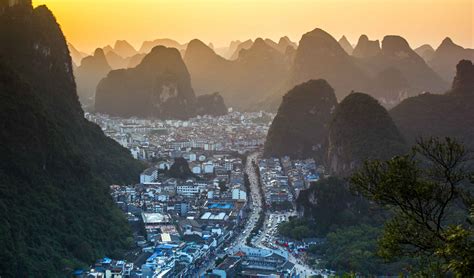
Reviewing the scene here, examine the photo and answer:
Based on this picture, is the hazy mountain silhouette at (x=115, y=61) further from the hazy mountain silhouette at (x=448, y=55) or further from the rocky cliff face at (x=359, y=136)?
the rocky cliff face at (x=359, y=136)

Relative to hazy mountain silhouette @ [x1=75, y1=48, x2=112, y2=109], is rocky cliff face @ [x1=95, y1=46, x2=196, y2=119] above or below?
below

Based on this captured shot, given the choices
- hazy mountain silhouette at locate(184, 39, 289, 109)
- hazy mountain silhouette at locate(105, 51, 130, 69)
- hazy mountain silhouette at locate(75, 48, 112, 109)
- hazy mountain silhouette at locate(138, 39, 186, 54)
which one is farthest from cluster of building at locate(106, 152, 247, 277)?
hazy mountain silhouette at locate(138, 39, 186, 54)

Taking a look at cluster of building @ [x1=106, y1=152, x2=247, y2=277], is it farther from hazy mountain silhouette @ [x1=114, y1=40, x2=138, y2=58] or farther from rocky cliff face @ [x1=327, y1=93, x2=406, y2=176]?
hazy mountain silhouette @ [x1=114, y1=40, x2=138, y2=58]

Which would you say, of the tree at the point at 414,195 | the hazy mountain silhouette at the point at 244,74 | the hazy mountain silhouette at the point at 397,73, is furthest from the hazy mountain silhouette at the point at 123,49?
the tree at the point at 414,195

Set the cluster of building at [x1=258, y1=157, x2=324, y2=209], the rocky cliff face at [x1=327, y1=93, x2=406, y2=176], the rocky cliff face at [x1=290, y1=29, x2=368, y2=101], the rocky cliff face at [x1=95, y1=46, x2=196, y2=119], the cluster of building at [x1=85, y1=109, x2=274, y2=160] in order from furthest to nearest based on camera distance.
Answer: the rocky cliff face at [x1=290, y1=29, x2=368, y2=101] → the rocky cliff face at [x1=95, y1=46, x2=196, y2=119] → the cluster of building at [x1=85, y1=109, x2=274, y2=160] → the cluster of building at [x1=258, y1=157, x2=324, y2=209] → the rocky cliff face at [x1=327, y1=93, x2=406, y2=176]

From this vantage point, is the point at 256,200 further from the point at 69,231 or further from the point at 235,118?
the point at 235,118

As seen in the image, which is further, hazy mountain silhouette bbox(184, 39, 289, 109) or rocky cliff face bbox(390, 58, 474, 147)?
hazy mountain silhouette bbox(184, 39, 289, 109)
